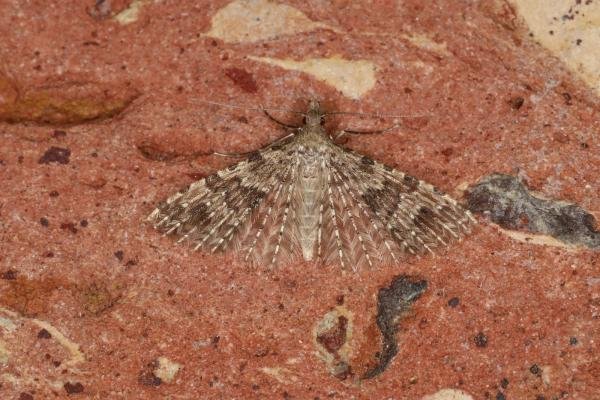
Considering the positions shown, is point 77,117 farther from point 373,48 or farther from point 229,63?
point 373,48

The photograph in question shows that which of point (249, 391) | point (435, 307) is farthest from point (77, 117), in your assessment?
point (435, 307)

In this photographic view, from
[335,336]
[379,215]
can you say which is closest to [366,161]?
[379,215]

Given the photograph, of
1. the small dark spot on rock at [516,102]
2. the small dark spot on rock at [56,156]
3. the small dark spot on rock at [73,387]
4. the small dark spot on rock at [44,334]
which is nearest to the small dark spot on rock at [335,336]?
the small dark spot on rock at [73,387]

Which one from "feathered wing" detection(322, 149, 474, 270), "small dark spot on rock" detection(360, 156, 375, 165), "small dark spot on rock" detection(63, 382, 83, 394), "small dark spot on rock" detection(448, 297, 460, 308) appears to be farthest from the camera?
"small dark spot on rock" detection(360, 156, 375, 165)

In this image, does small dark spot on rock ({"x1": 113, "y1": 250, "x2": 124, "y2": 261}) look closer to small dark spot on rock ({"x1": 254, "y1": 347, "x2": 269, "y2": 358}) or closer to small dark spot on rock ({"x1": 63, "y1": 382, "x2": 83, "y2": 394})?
small dark spot on rock ({"x1": 63, "y1": 382, "x2": 83, "y2": 394})

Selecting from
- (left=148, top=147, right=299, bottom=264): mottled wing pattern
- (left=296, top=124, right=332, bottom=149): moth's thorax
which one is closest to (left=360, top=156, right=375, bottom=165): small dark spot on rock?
(left=296, top=124, right=332, bottom=149): moth's thorax

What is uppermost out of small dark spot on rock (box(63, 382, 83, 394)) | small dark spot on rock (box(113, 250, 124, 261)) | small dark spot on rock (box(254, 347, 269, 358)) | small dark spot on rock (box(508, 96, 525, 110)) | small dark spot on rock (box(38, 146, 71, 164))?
small dark spot on rock (box(508, 96, 525, 110))
